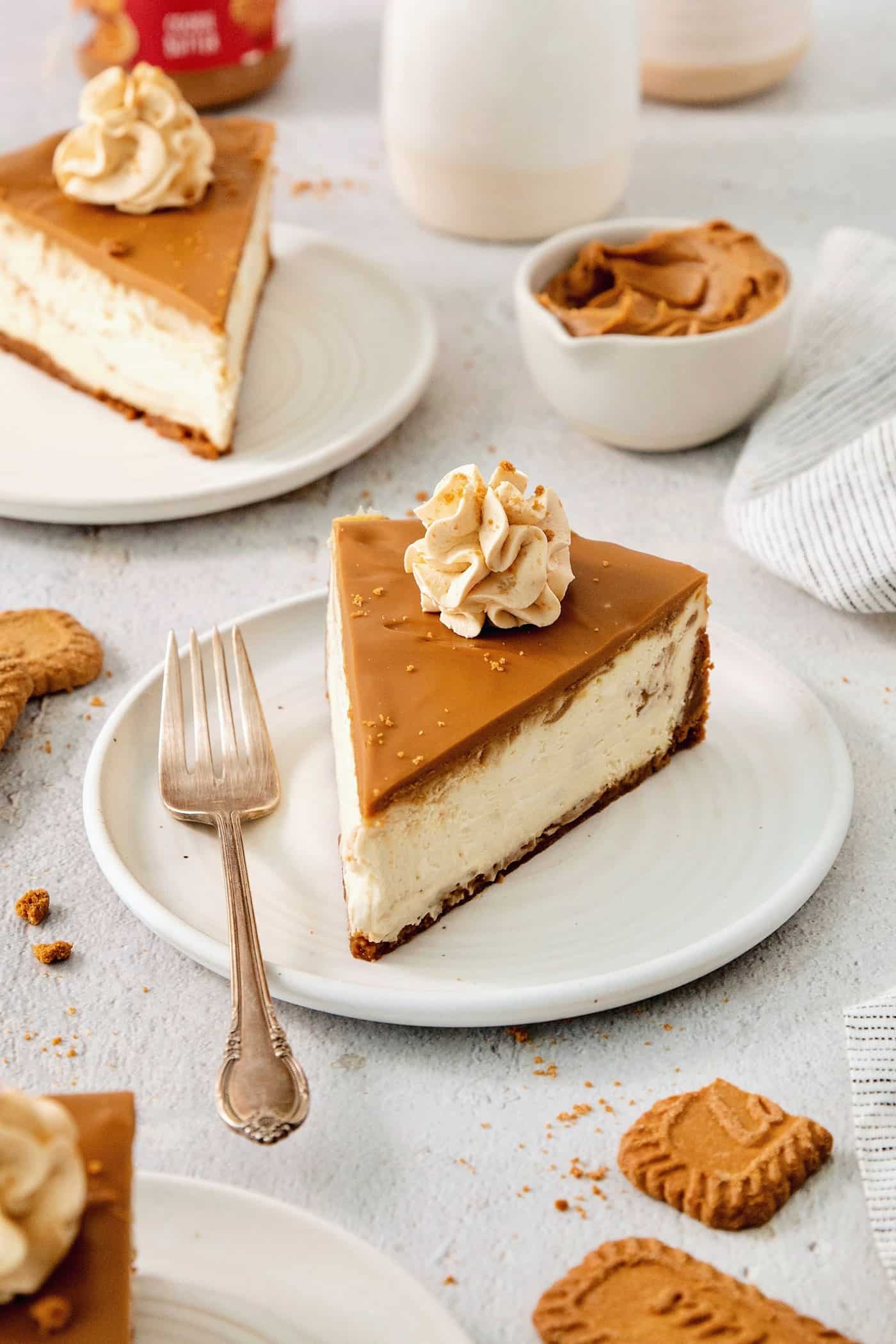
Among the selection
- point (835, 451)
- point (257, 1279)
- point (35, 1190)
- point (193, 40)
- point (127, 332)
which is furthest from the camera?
point (193, 40)

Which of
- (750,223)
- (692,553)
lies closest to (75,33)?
(750,223)

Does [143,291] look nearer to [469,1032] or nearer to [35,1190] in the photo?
[469,1032]

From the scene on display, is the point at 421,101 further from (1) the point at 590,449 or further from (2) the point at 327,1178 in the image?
(2) the point at 327,1178

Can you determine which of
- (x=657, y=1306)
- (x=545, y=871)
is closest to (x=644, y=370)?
(x=545, y=871)

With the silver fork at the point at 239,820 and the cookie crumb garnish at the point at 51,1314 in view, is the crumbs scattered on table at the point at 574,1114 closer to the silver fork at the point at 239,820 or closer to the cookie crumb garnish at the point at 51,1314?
the silver fork at the point at 239,820

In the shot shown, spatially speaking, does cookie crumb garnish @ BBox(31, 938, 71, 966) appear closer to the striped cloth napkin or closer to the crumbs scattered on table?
the crumbs scattered on table

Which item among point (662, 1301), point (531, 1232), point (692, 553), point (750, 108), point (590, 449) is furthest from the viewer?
point (750, 108)
